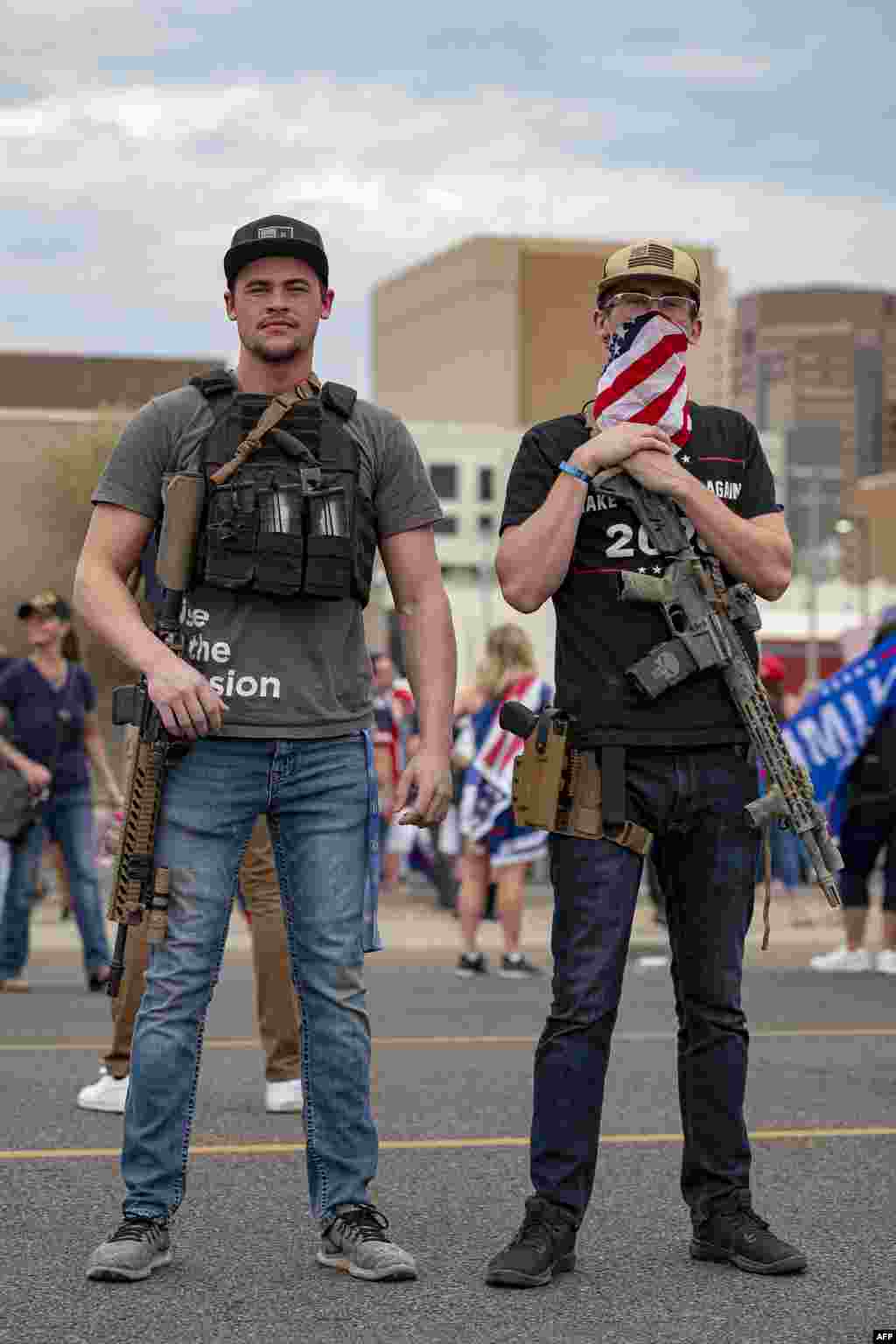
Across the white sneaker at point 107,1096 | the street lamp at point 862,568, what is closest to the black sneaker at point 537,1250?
the white sneaker at point 107,1096

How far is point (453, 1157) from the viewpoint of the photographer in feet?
20.9

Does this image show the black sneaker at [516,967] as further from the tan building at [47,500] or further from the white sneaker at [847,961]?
the tan building at [47,500]

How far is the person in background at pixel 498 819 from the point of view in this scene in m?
12.2

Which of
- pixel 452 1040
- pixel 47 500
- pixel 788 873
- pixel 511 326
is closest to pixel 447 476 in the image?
pixel 511 326

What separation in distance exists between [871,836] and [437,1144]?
611 centimetres

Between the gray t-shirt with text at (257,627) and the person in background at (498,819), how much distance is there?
7.13 m

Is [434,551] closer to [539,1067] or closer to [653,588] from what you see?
[653,588]

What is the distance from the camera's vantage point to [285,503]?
4660mm

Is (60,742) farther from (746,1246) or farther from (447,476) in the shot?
(447,476)

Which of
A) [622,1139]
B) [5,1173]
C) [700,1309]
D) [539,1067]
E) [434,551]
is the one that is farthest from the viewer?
[622,1139]

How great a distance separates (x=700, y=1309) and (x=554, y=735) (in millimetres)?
1215

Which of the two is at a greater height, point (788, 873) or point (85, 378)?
point (85, 378)

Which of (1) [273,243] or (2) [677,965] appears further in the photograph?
(2) [677,965]

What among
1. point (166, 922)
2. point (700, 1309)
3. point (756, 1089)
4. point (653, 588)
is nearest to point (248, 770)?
point (166, 922)
